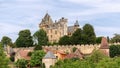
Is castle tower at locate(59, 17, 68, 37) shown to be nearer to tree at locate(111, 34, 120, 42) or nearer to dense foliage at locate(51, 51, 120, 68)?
tree at locate(111, 34, 120, 42)

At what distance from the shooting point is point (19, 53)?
11625 cm

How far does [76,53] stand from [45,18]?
42706 millimetres

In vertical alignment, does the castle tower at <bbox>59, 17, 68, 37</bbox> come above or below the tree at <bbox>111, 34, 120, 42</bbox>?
above

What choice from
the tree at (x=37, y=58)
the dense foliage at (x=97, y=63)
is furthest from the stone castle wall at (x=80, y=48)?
the dense foliage at (x=97, y=63)

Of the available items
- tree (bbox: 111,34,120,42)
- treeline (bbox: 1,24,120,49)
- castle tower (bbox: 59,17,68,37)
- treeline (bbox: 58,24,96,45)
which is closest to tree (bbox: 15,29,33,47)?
treeline (bbox: 1,24,120,49)

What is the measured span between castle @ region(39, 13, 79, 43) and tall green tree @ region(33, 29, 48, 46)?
300 inches

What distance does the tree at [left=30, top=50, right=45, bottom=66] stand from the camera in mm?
106262

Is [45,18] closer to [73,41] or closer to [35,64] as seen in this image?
[73,41]

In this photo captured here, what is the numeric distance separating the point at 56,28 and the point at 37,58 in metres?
39.6

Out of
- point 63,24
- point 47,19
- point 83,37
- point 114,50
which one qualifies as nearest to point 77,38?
point 83,37

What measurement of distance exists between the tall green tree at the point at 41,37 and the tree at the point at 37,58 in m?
20.4

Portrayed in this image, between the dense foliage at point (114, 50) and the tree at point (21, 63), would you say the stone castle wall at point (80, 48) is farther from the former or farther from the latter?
the tree at point (21, 63)

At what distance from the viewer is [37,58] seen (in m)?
107

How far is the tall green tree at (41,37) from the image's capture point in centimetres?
13138
